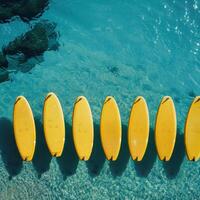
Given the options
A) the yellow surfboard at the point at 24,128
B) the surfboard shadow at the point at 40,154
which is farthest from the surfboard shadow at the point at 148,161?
the yellow surfboard at the point at 24,128

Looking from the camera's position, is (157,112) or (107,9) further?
(107,9)

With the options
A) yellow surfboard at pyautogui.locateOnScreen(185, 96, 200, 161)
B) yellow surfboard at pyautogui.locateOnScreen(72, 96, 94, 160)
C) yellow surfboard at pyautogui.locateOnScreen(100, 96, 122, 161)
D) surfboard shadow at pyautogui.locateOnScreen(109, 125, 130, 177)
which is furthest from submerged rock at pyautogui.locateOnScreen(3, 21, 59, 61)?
yellow surfboard at pyautogui.locateOnScreen(185, 96, 200, 161)

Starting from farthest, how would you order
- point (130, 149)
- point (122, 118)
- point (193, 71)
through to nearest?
point (193, 71), point (122, 118), point (130, 149)

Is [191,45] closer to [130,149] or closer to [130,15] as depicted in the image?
[130,15]

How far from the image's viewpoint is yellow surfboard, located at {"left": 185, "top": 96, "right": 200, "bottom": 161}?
6.84 metres

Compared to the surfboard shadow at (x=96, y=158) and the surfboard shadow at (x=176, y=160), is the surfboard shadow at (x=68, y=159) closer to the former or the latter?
the surfboard shadow at (x=96, y=158)

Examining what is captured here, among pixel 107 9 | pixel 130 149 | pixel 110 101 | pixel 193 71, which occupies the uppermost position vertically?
pixel 107 9

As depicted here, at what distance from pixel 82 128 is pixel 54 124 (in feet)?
1.73

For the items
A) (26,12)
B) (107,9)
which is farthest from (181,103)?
(26,12)

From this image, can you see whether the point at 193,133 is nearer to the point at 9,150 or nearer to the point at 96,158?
the point at 96,158

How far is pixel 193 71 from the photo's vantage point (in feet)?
25.9

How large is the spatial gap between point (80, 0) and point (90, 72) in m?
1.69

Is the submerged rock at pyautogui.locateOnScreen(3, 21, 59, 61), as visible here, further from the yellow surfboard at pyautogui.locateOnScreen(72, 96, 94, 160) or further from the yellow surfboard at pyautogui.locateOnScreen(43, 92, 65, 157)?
the yellow surfboard at pyautogui.locateOnScreen(72, 96, 94, 160)

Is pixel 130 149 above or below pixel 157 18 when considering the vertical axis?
below
